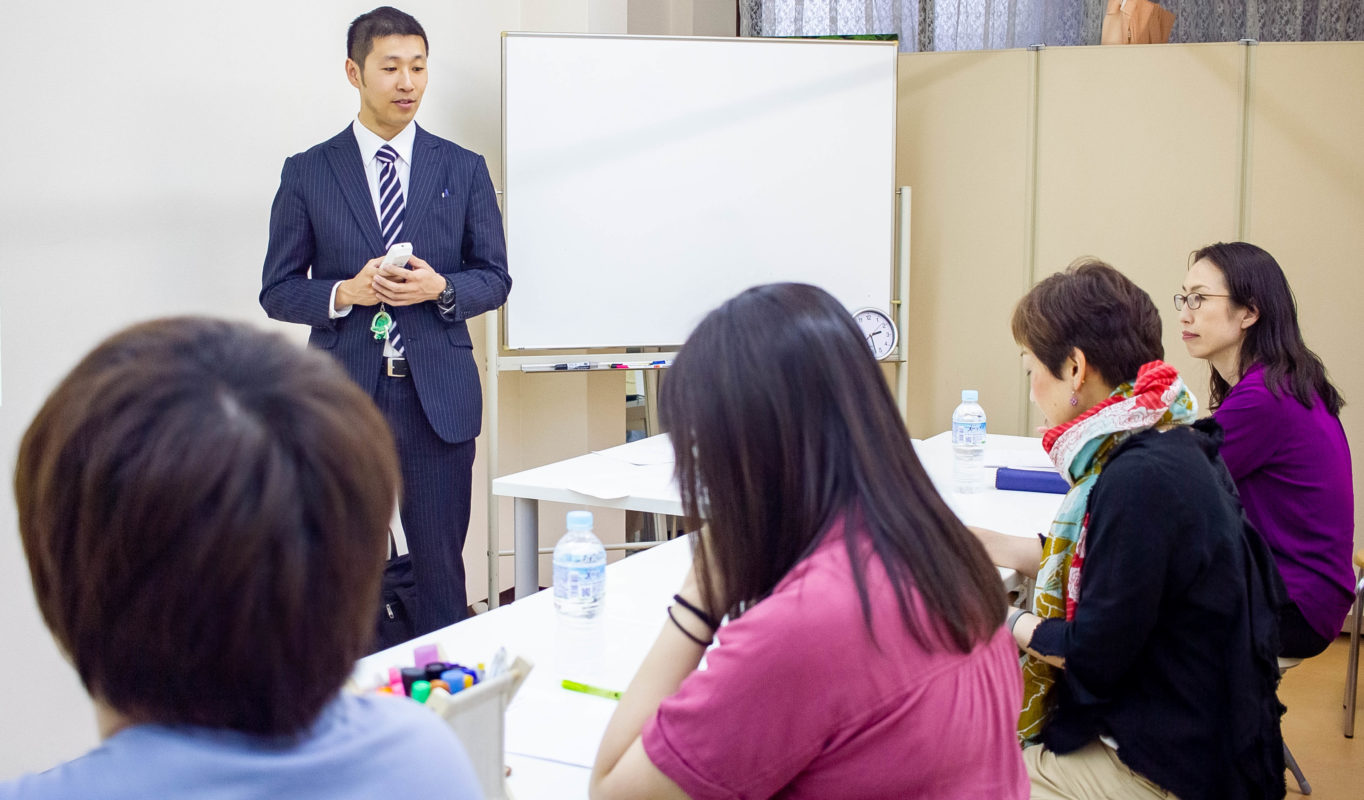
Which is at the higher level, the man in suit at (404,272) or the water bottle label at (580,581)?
the man in suit at (404,272)

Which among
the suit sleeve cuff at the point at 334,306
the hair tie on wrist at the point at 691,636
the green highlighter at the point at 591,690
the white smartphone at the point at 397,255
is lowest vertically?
the green highlighter at the point at 591,690

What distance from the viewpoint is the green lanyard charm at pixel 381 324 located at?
2.66 metres

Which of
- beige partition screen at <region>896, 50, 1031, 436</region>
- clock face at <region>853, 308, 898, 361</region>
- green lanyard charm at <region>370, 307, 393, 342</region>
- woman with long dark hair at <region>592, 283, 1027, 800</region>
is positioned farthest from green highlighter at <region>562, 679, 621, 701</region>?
beige partition screen at <region>896, 50, 1031, 436</region>

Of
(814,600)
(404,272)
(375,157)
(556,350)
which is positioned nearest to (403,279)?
(404,272)

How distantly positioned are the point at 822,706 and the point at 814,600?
0.29ft

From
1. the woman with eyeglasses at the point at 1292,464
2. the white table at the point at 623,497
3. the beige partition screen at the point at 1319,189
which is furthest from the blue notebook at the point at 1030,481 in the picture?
the beige partition screen at the point at 1319,189

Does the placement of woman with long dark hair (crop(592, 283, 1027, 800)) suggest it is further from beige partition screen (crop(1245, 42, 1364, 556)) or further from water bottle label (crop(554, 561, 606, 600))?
beige partition screen (crop(1245, 42, 1364, 556))

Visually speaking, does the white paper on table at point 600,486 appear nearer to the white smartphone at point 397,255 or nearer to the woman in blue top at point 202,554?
the white smartphone at point 397,255

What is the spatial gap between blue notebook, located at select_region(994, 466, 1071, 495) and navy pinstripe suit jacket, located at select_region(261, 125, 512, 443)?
1.32 m

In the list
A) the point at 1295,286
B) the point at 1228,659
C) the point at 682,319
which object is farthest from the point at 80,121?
the point at 1295,286

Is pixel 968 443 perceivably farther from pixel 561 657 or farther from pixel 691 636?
pixel 691 636

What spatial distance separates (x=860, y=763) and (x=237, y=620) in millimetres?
566

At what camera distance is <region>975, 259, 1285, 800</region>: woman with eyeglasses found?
1.42 metres

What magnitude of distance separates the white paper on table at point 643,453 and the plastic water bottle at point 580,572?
1193mm
